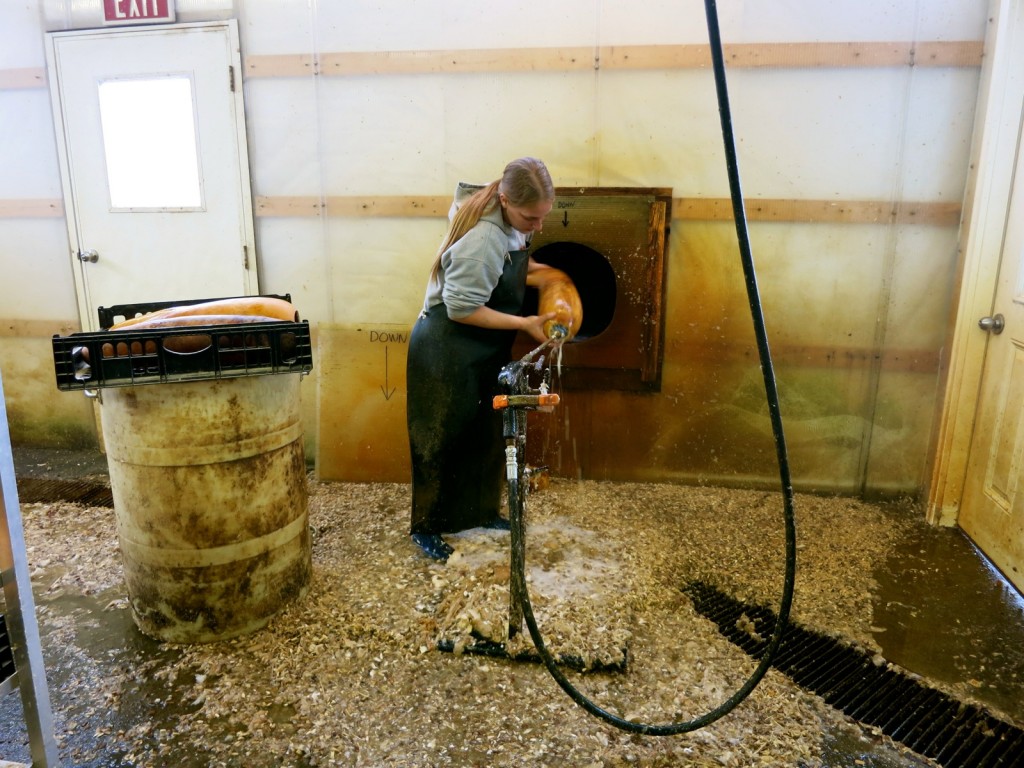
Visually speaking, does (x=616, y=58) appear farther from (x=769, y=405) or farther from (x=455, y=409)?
(x=769, y=405)

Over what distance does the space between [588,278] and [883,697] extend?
2.46 meters

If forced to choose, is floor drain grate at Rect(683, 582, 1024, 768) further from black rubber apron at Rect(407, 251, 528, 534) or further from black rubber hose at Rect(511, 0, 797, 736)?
black rubber apron at Rect(407, 251, 528, 534)

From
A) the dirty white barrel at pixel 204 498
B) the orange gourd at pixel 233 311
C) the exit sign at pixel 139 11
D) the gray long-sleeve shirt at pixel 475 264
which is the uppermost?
the exit sign at pixel 139 11

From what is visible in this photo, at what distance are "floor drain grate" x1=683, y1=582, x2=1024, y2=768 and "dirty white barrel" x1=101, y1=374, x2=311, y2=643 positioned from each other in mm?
1742

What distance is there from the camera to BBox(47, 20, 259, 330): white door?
3775 mm

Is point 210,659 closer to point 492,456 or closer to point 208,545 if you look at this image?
point 208,545

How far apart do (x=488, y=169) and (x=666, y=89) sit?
3.37 feet

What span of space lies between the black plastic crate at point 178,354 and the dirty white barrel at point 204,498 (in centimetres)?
6

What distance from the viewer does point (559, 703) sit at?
2084 mm

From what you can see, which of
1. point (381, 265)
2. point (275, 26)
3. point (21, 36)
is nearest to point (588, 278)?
point (381, 265)

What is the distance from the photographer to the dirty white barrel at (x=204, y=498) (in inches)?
87.9

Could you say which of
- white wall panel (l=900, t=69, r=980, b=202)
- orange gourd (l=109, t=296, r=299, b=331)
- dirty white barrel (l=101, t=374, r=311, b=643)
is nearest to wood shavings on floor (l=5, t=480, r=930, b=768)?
dirty white barrel (l=101, t=374, r=311, b=643)

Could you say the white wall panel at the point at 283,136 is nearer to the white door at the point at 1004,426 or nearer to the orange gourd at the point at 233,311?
the orange gourd at the point at 233,311

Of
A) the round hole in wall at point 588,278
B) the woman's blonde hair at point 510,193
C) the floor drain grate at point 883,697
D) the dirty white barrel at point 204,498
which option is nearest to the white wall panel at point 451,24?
the round hole in wall at point 588,278
